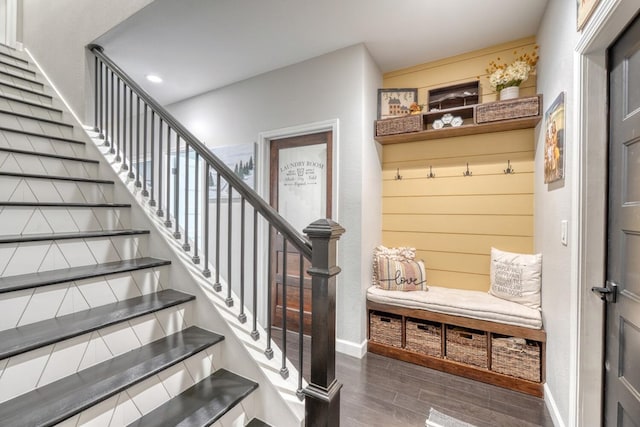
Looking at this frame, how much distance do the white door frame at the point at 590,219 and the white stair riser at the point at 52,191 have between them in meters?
3.01

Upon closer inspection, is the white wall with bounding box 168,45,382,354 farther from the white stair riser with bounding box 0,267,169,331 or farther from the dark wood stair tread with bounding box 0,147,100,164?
the dark wood stair tread with bounding box 0,147,100,164

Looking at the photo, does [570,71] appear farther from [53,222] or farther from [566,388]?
[53,222]

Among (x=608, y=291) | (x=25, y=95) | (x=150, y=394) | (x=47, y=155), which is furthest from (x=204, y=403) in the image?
(x=25, y=95)

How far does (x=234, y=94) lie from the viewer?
134 inches

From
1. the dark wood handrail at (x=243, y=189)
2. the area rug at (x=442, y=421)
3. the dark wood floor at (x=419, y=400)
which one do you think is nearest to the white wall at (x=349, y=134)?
the dark wood floor at (x=419, y=400)

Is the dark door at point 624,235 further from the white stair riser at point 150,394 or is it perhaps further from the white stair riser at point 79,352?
the white stair riser at point 79,352

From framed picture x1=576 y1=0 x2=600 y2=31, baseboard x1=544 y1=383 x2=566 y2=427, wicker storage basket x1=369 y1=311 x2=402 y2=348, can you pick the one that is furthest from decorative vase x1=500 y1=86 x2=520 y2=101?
baseboard x1=544 y1=383 x2=566 y2=427

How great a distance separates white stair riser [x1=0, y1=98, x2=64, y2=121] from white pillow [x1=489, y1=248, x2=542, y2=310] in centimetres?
418

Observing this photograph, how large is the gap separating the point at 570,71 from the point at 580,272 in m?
1.09

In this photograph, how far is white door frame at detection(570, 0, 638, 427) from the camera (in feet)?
4.49

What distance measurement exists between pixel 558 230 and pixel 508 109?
108cm

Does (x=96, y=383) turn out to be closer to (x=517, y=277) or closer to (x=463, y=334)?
(x=463, y=334)

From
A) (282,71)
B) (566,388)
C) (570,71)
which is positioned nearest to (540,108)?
(570,71)

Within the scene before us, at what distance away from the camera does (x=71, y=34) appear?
8.95 ft
